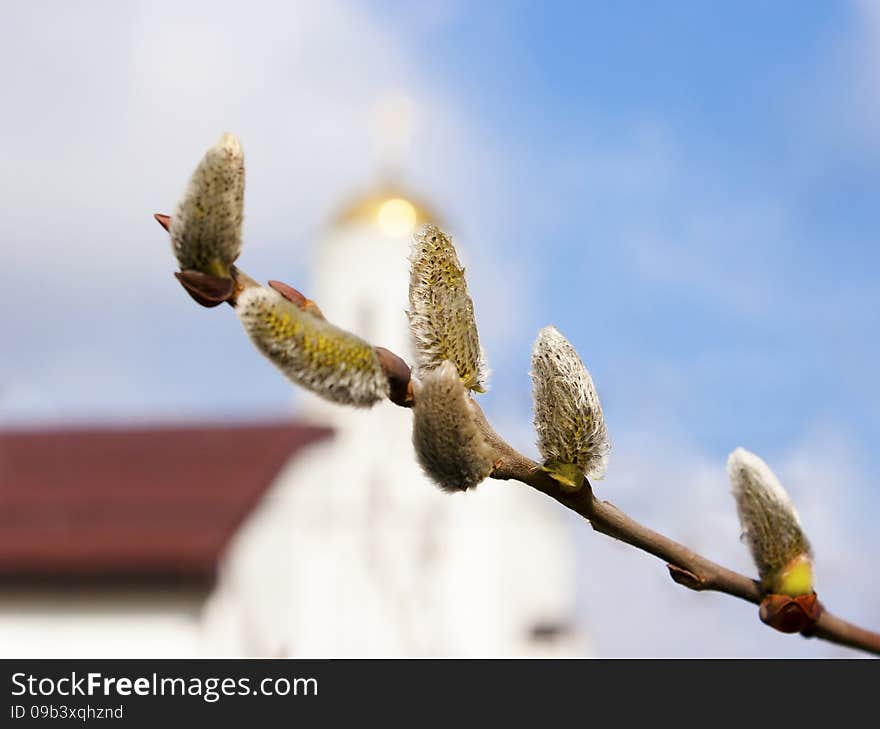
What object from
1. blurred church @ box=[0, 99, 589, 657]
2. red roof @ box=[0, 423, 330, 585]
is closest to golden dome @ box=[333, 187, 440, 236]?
blurred church @ box=[0, 99, 589, 657]

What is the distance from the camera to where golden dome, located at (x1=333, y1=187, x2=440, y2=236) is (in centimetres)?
2517

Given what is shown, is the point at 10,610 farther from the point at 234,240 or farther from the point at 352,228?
the point at 234,240

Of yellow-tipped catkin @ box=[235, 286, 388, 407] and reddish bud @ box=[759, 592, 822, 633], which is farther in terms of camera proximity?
reddish bud @ box=[759, 592, 822, 633]

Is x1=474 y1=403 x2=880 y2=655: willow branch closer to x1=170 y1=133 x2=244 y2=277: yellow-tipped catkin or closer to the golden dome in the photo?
x1=170 y1=133 x2=244 y2=277: yellow-tipped catkin

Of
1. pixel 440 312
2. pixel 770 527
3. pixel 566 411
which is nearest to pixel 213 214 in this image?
pixel 440 312

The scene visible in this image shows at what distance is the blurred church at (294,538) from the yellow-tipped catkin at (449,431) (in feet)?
46.8

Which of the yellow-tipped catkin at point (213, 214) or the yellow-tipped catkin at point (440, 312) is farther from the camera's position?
the yellow-tipped catkin at point (440, 312)

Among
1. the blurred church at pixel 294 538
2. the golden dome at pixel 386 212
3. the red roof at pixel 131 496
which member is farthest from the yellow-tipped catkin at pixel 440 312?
the golden dome at pixel 386 212

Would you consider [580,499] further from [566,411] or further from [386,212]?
[386,212]

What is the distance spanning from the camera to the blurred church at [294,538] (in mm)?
18094

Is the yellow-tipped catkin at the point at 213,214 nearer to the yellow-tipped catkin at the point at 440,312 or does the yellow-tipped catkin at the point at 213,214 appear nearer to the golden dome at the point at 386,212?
the yellow-tipped catkin at the point at 440,312

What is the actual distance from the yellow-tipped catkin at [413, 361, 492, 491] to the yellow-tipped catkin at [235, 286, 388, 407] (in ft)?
0.12
